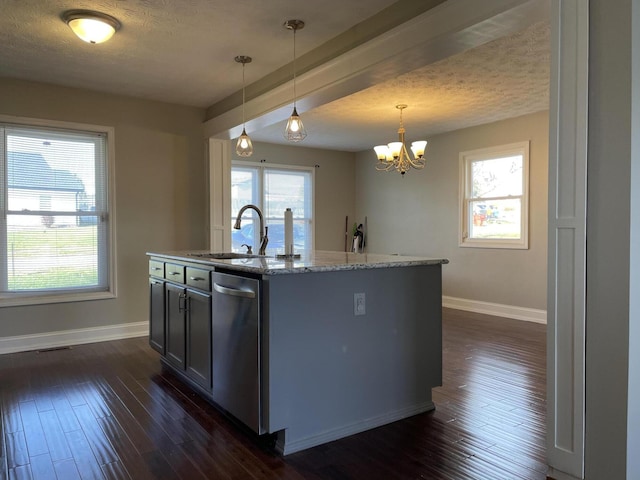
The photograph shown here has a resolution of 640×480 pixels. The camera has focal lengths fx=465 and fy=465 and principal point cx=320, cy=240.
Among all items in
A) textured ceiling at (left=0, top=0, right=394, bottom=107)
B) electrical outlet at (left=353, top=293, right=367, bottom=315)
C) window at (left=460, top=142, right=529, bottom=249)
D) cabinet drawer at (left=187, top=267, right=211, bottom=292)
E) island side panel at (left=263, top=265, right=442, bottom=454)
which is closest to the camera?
island side panel at (left=263, top=265, right=442, bottom=454)

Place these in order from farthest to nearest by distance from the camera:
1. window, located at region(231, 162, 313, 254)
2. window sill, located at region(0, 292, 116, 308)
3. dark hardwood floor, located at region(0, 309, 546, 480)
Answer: window, located at region(231, 162, 313, 254) → window sill, located at region(0, 292, 116, 308) → dark hardwood floor, located at region(0, 309, 546, 480)

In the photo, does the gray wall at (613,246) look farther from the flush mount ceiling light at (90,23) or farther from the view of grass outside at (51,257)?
the view of grass outside at (51,257)

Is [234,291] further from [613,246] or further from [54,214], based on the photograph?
[54,214]

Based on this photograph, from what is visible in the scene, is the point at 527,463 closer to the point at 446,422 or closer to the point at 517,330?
the point at 446,422

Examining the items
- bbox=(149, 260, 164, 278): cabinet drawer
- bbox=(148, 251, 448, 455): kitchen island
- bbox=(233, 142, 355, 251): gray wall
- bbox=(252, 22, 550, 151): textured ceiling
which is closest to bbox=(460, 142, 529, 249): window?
bbox=(252, 22, 550, 151): textured ceiling

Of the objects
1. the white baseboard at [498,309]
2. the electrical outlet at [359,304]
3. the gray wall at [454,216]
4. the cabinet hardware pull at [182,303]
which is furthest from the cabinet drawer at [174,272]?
the white baseboard at [498,309]

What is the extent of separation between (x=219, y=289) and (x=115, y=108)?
3149 mm

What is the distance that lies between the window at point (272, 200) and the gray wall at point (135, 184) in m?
1.68

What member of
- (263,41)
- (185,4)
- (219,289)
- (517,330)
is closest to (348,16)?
(263,41)

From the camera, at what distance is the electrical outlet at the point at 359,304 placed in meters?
2.54

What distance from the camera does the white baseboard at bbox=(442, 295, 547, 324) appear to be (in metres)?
5.62

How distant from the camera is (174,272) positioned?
3365mm

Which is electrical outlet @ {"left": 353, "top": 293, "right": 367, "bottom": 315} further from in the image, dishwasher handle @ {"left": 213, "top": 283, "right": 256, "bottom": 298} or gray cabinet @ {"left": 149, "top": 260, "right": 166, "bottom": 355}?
gray cabinet @ {"left": 149, "top": 260, "right": 166, "bottom": 355}

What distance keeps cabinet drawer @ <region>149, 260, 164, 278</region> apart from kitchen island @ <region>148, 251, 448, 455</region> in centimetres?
64
